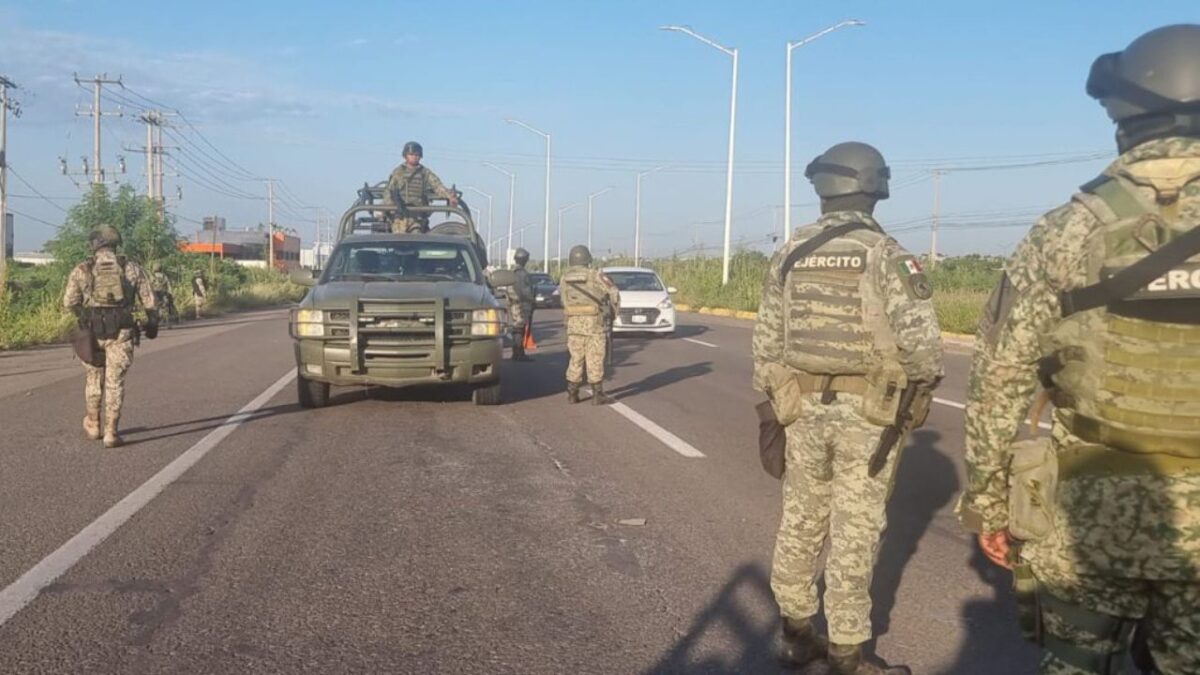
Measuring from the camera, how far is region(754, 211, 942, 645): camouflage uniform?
12.9 ft

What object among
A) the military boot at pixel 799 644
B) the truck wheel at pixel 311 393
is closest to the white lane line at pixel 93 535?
the truck wheel at pixel 311 393

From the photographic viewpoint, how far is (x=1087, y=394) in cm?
258

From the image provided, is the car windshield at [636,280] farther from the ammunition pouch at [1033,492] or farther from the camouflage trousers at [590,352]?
the ammunition pouch at [1033,492]

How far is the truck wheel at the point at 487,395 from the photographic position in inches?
451

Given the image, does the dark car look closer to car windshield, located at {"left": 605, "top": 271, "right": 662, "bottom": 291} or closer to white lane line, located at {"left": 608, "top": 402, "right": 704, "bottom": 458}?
car windshield, located at {"left": 605, "top": 271, "right": 662, "bottom": 291}

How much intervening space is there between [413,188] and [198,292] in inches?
833

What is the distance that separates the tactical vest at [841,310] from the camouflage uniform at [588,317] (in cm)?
768

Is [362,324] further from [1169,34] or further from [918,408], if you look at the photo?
[1169,34]

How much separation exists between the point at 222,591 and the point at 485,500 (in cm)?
222

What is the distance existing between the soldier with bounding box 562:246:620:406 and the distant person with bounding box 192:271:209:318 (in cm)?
2463

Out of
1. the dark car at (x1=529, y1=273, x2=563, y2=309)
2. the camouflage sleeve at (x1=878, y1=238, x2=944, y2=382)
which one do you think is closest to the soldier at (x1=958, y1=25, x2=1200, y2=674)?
the camouflage sleeve at (x1=878, y1=238, x2=944, y2=382)

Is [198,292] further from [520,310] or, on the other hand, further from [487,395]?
[487,395]

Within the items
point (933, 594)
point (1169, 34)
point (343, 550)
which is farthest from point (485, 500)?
point (1169, 34)

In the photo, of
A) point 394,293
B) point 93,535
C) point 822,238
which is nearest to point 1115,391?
point 822,238
